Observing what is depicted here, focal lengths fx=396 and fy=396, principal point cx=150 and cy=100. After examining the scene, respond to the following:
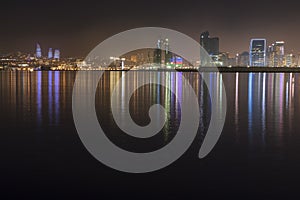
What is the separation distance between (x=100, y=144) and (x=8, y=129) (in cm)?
351

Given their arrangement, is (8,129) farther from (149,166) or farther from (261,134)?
(261,134)

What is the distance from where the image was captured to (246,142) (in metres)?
9.77

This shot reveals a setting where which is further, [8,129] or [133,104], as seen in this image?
[133,104]

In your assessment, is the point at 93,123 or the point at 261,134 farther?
the point at 93,123

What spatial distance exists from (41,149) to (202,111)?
27.5ft

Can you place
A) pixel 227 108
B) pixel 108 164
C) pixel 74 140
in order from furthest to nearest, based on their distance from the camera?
pixel 227 108
pixel 74 140
pixel 108 164

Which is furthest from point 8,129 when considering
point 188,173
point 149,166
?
point 188,173

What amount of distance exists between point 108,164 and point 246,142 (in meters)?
3.86

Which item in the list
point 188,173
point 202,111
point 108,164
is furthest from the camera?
point 202,111

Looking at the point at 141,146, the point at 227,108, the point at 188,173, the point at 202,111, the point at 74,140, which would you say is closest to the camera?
the point at 188,173

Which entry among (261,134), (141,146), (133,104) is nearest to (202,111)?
(133,104)

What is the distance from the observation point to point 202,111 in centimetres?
1580

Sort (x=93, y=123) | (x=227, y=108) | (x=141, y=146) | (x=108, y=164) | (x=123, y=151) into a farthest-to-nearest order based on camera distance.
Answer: (x=227, y=108) < (x=93, y=123) < (x=141, y=146) < (x=123, y=151) < (x=108, y=164)

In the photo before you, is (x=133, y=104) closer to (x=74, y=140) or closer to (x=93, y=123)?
(x=93, y=123)
